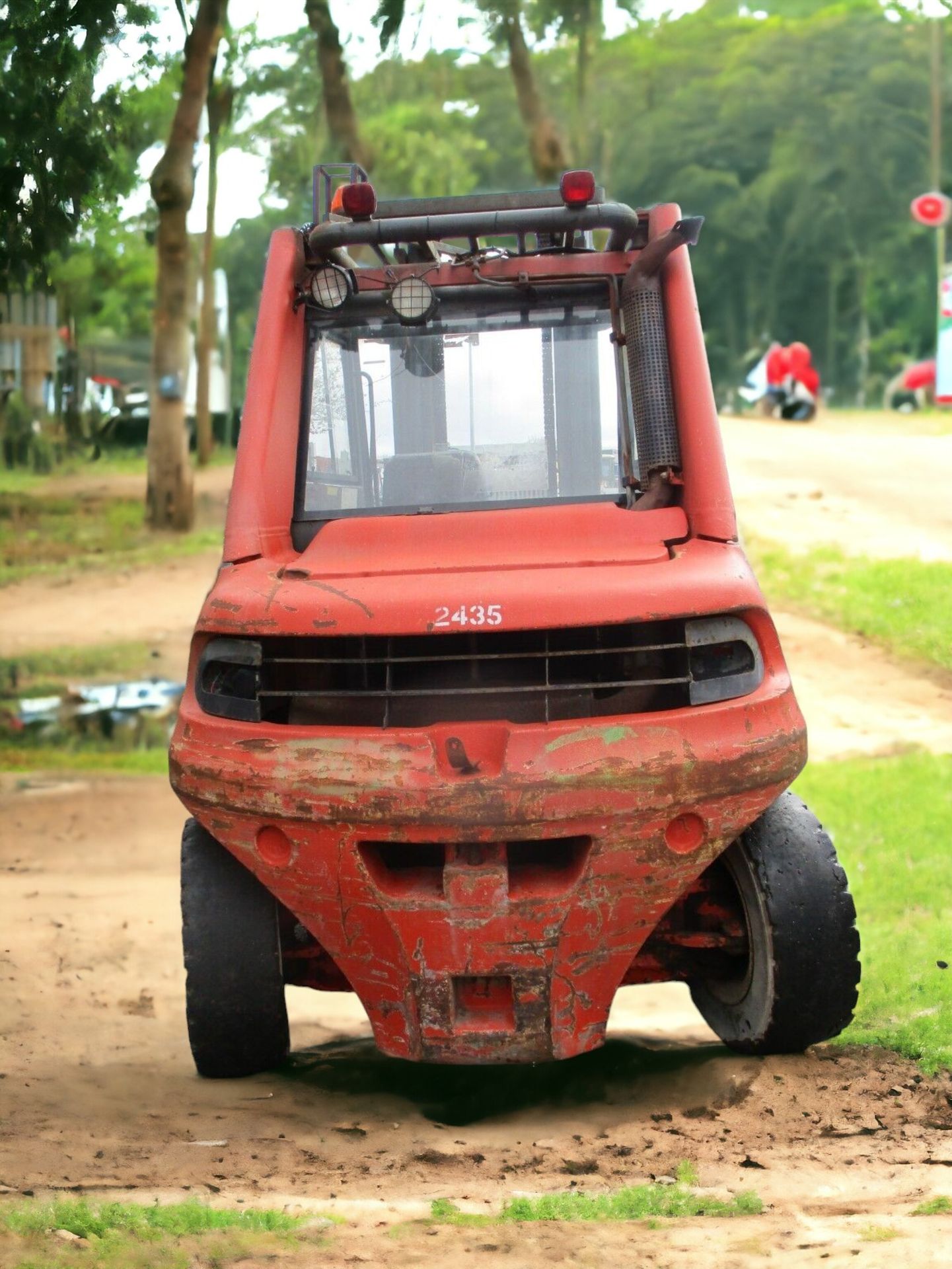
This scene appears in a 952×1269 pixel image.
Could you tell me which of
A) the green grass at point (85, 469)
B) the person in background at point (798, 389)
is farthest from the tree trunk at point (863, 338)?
the green grass at point (85, 469)

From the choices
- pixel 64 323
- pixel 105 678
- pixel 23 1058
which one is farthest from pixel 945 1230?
pixel 64 323

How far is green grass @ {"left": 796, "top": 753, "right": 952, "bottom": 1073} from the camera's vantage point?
628 cm

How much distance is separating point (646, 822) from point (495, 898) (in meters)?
0.46

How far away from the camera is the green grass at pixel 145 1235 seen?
13.1ft

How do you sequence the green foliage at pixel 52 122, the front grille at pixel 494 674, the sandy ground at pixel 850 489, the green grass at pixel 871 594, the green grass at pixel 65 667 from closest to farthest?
the front grille at pixel 494 674
the green foliage at pixel 52 122
the green grass at pixel 871 594
the green grass at pixel 65 667
the sandy ground at pixel 850 489

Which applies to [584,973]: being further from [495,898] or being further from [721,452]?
[721,452]

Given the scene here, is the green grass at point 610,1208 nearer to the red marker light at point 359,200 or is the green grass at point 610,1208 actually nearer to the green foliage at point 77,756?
the red marker light at point 359,200

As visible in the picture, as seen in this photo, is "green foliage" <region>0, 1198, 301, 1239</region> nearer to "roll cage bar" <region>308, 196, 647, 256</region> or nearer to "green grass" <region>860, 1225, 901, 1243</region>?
"green grass" <region>860, 1225, 901, 1243</region>

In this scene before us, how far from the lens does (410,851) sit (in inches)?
209

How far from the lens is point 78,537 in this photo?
2355cm

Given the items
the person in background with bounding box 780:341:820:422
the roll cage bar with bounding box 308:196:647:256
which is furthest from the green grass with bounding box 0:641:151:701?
the person in background with bounding box 780:341:820:422

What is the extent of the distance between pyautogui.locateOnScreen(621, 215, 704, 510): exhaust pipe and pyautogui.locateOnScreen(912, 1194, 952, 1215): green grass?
2313 mm

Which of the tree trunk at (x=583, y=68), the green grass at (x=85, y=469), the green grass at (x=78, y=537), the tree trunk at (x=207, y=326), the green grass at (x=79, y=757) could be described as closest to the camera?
the green grass at (x=79, y=757)

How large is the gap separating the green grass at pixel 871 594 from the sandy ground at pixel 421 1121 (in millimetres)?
5541
